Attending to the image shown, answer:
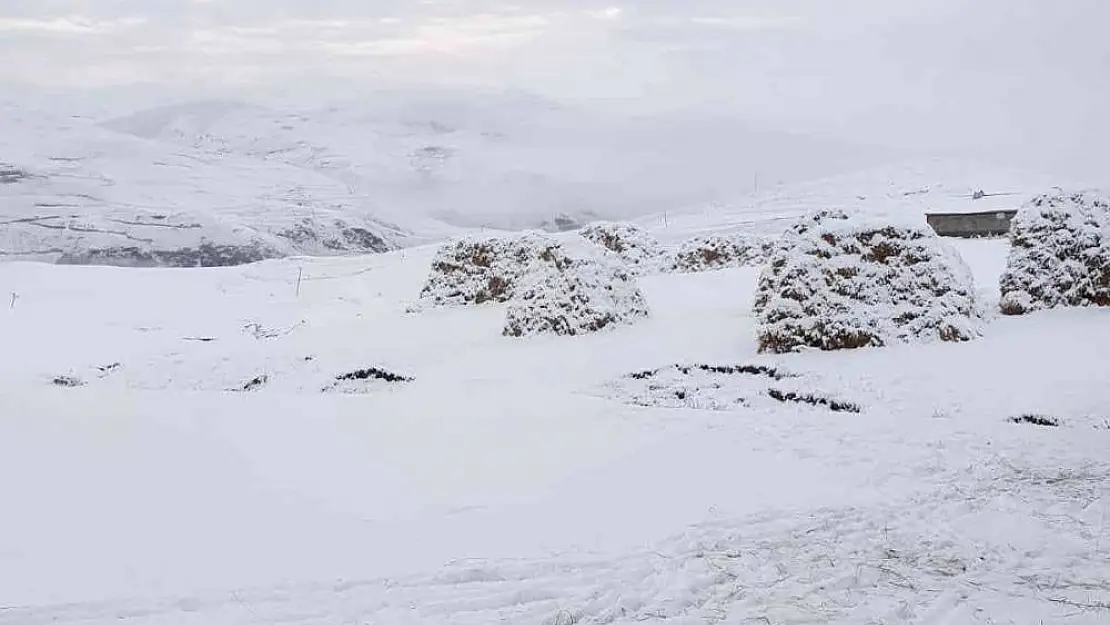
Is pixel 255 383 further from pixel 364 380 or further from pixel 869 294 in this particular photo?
pixel 869 294

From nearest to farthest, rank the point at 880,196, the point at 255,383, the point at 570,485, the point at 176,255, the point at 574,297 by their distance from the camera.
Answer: the point at 570,485 → the point at 255,383 → the point at 574,297 → the point at 880,196 → the point at 176,255

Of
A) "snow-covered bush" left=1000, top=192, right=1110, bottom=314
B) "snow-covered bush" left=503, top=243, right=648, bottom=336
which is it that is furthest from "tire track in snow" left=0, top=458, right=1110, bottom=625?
Result: "snow-covered bush" left=503, top=243, right=648, bottom=336

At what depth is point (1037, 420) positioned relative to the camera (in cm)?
775

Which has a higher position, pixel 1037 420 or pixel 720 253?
pixel 1037 420

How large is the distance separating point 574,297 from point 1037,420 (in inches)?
238

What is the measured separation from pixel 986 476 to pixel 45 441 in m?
6.86

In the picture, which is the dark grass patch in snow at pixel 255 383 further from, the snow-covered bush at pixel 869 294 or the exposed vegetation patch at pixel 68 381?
the snow-covered bush at pixel 869 294

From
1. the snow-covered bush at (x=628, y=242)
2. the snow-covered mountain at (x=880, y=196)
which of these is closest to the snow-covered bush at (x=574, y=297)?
the snow-covered bush at (x=628, y=242)

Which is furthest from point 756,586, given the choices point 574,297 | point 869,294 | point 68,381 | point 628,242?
point 628,242

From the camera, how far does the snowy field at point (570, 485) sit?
4.66m

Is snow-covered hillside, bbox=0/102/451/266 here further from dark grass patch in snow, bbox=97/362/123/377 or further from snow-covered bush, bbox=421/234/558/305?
dark grass patch in snow, bbox=97/362/123/377

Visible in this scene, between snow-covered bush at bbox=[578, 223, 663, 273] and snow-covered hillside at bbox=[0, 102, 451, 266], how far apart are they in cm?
2097

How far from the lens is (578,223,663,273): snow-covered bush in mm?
22453

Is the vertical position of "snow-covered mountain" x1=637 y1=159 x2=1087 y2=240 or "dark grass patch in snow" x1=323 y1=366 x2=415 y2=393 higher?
"snow-covered mountain" x1=637 y1=159 x2=1087 y2=240
